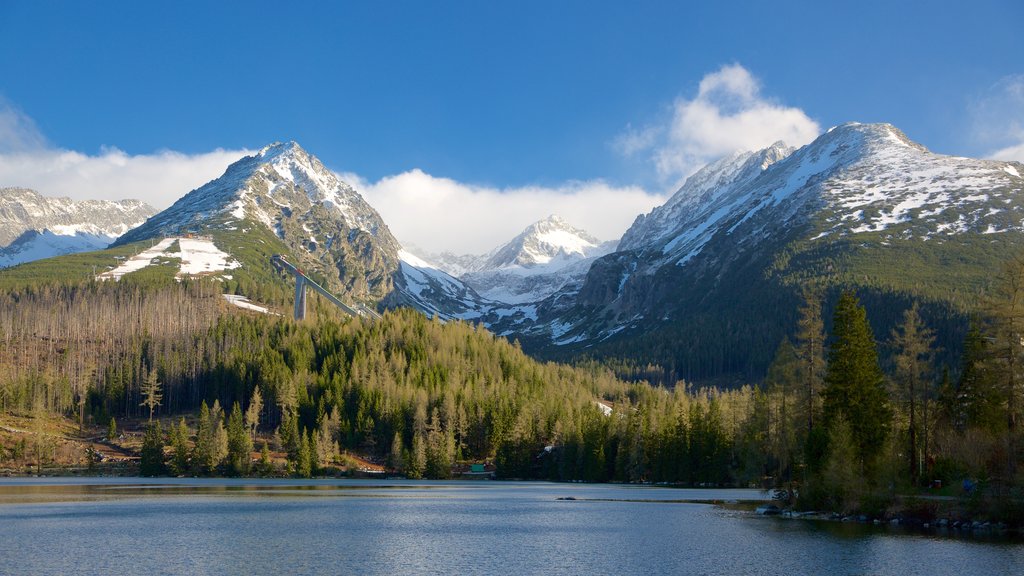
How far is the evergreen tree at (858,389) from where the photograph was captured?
295 feet

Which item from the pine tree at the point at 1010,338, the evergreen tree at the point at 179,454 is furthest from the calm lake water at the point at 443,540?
the evergreen tree at the point at 179,454

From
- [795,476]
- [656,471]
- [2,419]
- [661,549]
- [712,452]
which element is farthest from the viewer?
[2,419]

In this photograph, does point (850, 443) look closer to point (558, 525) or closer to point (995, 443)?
point (995, 443)

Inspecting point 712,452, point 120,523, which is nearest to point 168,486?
point 120,523

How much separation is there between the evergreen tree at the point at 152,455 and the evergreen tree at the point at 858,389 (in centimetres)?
13814

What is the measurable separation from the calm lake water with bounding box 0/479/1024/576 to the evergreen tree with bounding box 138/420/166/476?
61.8 m

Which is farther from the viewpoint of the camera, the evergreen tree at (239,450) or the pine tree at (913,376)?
the evergreen tree at (239,450)

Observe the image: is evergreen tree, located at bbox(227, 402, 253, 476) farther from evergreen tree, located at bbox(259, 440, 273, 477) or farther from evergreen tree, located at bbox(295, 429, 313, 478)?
evergreen tree, located at bbox(295, 429, 313, 478)

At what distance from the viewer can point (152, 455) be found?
177500 mm

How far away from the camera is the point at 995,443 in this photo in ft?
244

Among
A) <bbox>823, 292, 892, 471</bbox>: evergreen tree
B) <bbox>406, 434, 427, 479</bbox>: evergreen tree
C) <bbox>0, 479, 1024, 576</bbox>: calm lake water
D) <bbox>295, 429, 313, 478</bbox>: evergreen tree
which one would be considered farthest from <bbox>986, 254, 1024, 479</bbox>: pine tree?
<bbox>295, 429, 313, 478</bbox>: evergreen tree

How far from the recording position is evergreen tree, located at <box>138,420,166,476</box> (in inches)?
6973

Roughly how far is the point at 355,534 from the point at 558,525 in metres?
20.7

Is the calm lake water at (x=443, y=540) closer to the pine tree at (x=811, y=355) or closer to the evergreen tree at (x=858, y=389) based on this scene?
the evergreen tree at (x=858, y=389)
